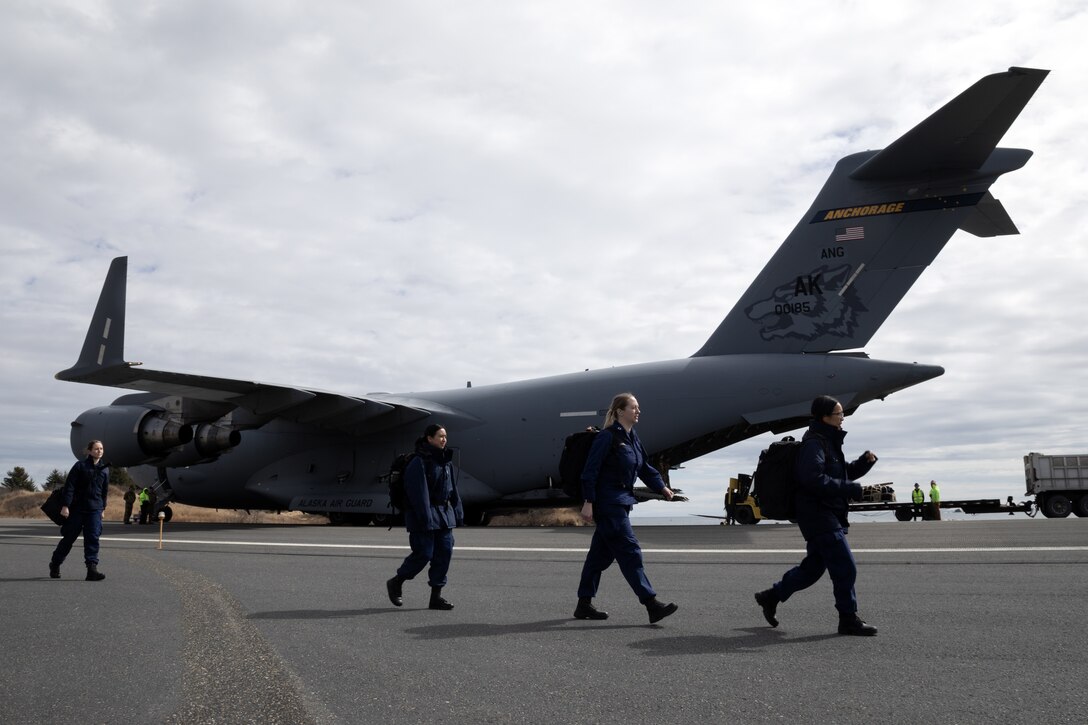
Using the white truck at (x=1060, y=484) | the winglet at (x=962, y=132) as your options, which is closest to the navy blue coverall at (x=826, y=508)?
the winglet at (x=962, y=132)

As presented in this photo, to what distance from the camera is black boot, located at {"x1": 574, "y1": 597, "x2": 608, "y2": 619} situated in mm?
5996

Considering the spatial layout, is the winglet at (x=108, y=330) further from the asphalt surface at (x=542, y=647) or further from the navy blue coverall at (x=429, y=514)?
the navy blue coverall at (x=429, y=514)

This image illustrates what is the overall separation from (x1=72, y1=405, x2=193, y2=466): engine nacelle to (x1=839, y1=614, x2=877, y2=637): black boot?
17263mm

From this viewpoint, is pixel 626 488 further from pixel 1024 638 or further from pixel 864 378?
pixel 864 378

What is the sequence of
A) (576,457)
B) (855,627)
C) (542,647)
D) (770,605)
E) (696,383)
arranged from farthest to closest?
(696,383)
(576,457)
(770,605)
(855,627)
(542,647)

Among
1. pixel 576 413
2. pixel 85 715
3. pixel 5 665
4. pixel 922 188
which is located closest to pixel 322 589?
pixel 5 665

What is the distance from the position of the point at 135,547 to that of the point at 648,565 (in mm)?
8585

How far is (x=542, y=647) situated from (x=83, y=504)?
21.5ft

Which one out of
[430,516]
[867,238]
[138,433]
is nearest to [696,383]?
[867,238]

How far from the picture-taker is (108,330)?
16.0m

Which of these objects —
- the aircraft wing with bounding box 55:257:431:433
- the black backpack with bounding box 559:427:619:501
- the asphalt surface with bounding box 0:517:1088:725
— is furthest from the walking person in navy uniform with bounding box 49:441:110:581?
the aircraft wing with bounding box 55:257:431:433

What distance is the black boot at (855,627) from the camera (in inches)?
203

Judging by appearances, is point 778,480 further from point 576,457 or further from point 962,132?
point 962,132

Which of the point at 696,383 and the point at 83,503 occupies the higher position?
the point at 696,383
